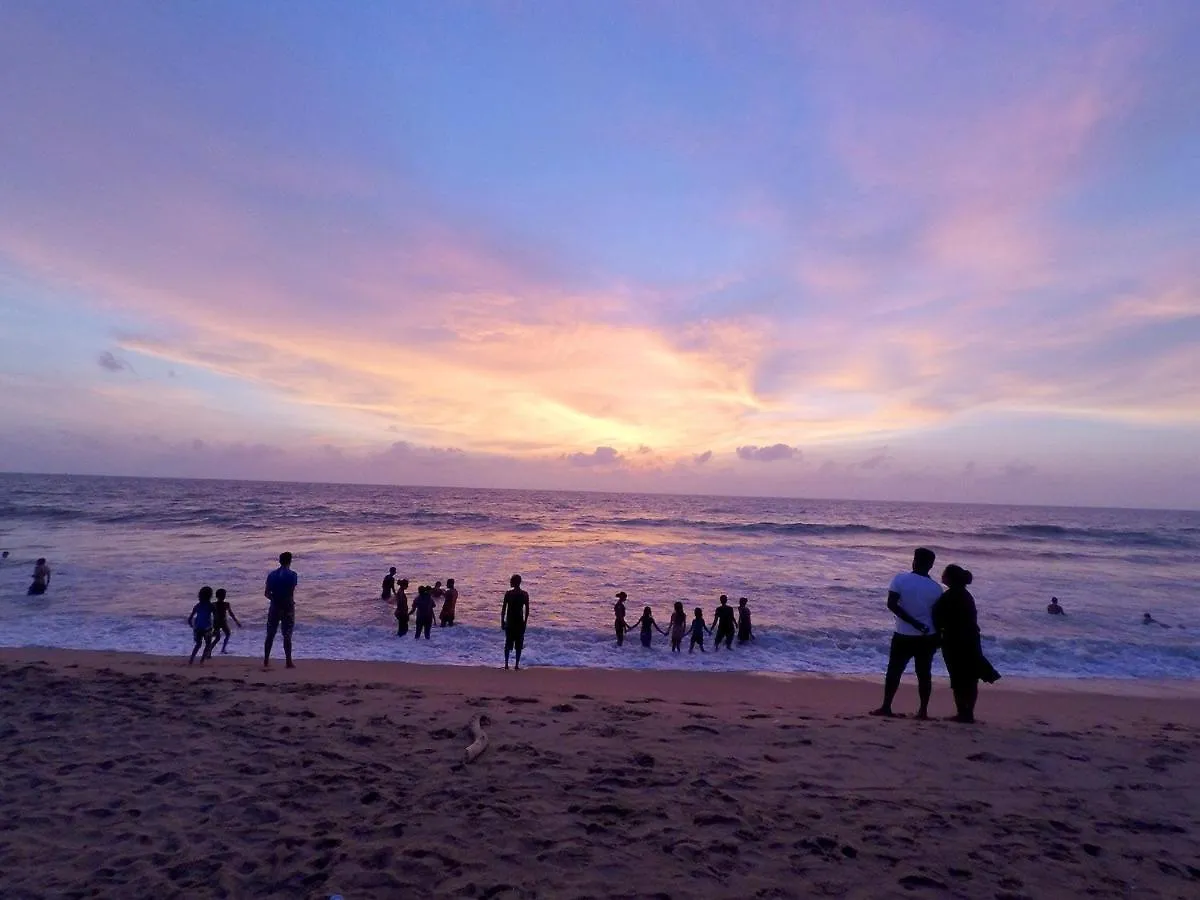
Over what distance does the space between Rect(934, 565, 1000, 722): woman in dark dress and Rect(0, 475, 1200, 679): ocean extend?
275 inches

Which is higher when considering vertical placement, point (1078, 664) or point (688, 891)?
point (688, 891)

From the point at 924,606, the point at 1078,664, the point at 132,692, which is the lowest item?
the point at 1078,664

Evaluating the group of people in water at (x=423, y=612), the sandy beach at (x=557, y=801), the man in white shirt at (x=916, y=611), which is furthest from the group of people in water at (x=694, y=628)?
the man in white shirt at (x=916, y=611)

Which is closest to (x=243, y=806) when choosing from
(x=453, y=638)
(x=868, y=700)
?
(x=868, y=700)

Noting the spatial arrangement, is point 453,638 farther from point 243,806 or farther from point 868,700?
point 243,806

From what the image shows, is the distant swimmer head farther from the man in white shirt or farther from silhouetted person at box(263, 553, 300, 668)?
silhouetted person at box(263, 553, 300, 668)

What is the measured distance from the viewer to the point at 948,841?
4938 mm

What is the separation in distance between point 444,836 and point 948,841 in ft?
12.3

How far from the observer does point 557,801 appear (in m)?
5.47

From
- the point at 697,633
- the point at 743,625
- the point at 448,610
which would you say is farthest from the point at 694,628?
the point at 448,610

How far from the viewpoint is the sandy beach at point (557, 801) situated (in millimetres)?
4320

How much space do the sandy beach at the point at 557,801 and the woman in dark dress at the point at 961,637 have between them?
56 centimetres

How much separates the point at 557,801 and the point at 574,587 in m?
19.5

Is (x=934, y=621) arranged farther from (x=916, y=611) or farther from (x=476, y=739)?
(x=476, y=739)
